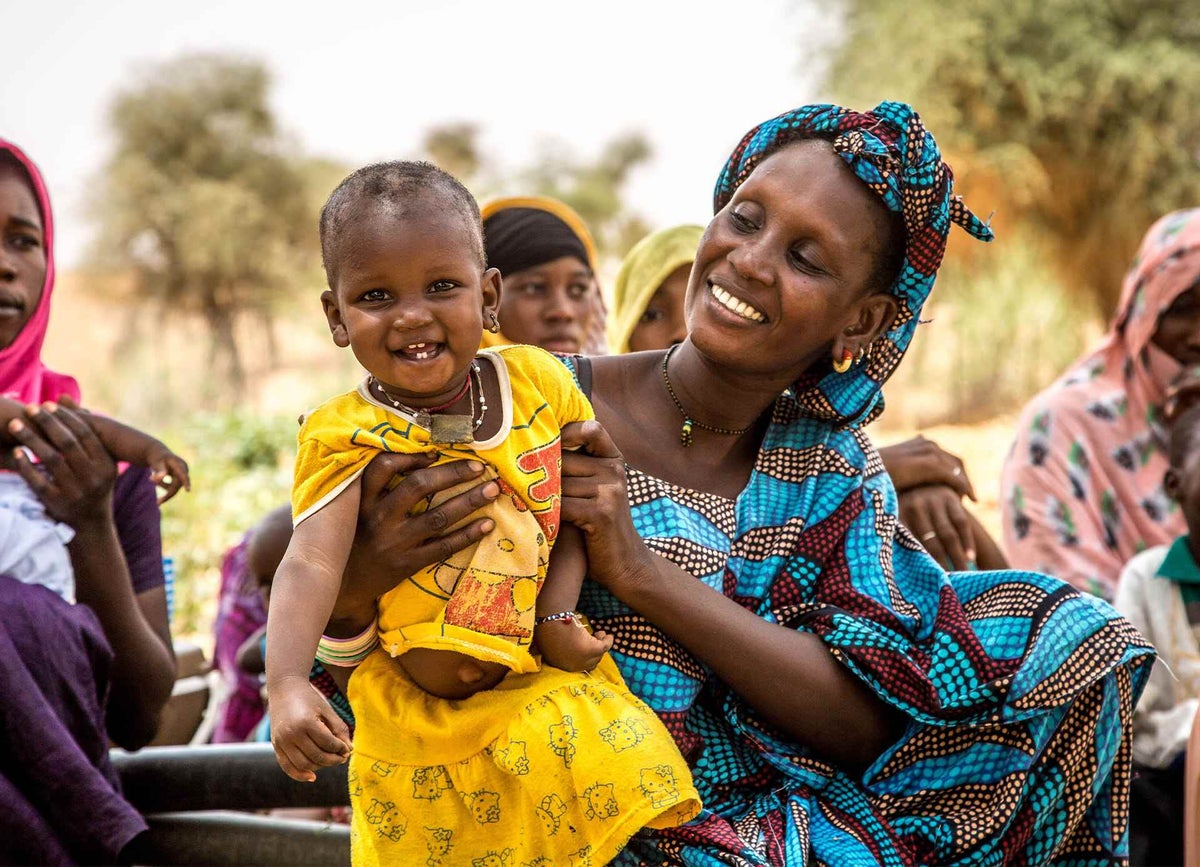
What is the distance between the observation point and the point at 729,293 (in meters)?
2.60

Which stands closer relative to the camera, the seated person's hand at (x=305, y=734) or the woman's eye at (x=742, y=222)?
the seated person's hand at (x=305, y=734)

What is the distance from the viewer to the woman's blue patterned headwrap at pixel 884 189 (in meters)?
2.60

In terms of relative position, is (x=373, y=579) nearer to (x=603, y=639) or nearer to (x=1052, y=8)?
(x=603, y=639)

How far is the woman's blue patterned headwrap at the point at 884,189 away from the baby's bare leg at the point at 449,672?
1.00m

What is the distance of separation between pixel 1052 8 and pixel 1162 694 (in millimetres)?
13457

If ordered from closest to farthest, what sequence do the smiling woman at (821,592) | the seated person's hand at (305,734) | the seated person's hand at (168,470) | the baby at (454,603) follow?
the seated person's hand at (305,734)
the baby at (454,603)
the smiling woman at (821,592)
the seated person's hand at (168,470)

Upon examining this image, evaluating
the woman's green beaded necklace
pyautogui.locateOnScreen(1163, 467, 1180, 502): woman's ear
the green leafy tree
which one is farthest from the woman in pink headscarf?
the green leafy tree

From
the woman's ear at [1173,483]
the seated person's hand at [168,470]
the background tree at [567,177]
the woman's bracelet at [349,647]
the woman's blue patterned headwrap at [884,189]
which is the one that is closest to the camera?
the woman's bracelet at [349,647]

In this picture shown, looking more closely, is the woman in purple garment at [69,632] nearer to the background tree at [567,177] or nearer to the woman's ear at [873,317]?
the woman's ear at [873,317]

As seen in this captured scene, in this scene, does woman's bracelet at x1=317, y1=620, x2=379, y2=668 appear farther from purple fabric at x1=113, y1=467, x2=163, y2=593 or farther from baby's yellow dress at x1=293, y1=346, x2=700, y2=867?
purple fabric at x1=113, y1=467, x2=163, y2=593

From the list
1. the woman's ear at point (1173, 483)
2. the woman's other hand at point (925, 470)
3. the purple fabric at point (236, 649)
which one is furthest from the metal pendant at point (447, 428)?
the woman's ear at point (1173, 483)

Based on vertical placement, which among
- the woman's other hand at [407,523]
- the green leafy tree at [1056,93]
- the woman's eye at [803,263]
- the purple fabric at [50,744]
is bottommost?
the purple fabric at [50,744]

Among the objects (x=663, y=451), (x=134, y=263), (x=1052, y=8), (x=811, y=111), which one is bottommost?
(x=134, y=263)

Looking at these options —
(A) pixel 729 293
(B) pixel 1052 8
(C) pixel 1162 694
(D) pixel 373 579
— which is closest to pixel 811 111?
Result: (A) pixel 729 293
